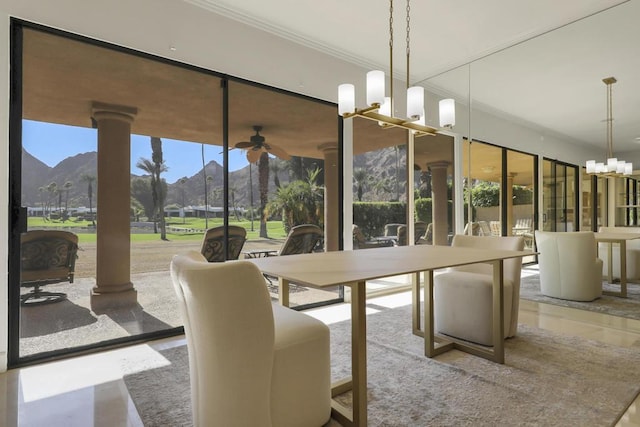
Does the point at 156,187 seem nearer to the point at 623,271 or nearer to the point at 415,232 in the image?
the point at 415,232

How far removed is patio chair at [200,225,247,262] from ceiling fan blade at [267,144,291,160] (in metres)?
0.89

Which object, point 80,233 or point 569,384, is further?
point 80,233

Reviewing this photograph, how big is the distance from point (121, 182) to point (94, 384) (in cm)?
151

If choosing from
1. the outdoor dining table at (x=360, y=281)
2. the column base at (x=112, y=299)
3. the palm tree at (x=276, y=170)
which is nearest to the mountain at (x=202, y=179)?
the palm tree at (x=276, y=170)

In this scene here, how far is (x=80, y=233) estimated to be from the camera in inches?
105

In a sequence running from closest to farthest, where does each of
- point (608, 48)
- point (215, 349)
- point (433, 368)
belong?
point (215, 349)
point (433, 368)
point (608, 48)

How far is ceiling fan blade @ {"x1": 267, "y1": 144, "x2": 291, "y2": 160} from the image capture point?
12.1 feet

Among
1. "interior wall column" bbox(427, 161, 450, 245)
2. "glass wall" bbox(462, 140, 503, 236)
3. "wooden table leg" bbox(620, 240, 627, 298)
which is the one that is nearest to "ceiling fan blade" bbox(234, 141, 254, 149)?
"interior wall column" bbox(427, 161, 450, 245)

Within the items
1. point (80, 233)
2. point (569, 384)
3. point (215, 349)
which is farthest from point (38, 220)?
point (569, 384)

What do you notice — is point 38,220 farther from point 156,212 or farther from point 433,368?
point 433,368

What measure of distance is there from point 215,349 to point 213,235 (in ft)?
6.98

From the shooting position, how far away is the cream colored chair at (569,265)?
350cm

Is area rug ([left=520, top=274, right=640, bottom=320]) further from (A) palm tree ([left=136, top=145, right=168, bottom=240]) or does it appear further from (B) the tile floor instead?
(A) palm tree ([left=136, top=145, right=168, bottom=240])

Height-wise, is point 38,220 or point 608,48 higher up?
point 608,48
